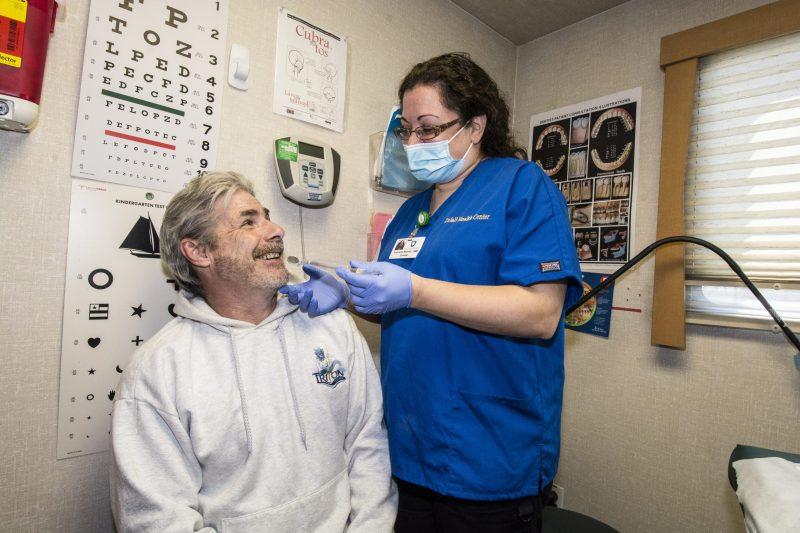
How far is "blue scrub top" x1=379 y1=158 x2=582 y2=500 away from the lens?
1.06 meters

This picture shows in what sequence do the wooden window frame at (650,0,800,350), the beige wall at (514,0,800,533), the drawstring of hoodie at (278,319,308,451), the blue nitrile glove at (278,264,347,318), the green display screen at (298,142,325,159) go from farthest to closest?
the wooden window frame at (650,0,800,350), the beige wall at (514,0,800,533), the green display screen at (298,142,325,159), the blue nitrile glove at (278,264,347,318), the drawstring of hoodie at (278,319,308,451)

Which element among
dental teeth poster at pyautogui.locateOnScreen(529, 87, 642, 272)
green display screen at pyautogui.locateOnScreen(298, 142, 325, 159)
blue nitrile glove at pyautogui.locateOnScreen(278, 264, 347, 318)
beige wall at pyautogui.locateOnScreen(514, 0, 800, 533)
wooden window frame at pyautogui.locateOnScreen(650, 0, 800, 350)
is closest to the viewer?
blue nitrile glove at pyautogui.locateOnScreen(278, 264, 347, 318)

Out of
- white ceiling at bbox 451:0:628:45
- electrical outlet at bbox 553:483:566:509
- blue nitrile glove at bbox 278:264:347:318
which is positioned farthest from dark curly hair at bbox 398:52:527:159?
electrical outlet at bbox 553:483:566:509

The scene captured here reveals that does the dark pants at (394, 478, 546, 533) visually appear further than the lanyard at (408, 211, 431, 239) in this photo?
No

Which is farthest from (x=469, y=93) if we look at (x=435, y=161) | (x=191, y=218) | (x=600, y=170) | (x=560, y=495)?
(x=560, y=495)

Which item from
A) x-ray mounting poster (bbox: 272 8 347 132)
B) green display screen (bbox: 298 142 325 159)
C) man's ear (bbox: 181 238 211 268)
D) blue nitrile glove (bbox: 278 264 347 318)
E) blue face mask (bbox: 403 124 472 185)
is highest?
x-ray mounting poster (bbox: 272 8 347 132)

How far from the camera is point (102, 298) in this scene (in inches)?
49.8

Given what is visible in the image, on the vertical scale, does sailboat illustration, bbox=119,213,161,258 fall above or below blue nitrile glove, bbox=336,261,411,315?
above

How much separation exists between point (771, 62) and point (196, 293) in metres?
2.18

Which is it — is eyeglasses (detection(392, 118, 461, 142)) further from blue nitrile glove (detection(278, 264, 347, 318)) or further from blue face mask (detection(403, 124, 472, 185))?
blue nitrile glove (detection(278, 264, 347, 318))

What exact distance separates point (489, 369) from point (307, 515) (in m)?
0.54

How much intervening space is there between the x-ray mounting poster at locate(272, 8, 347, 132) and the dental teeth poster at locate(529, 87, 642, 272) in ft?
3.79

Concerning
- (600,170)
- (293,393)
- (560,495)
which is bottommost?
(560,495)

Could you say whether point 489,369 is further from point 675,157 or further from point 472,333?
point 675,157
